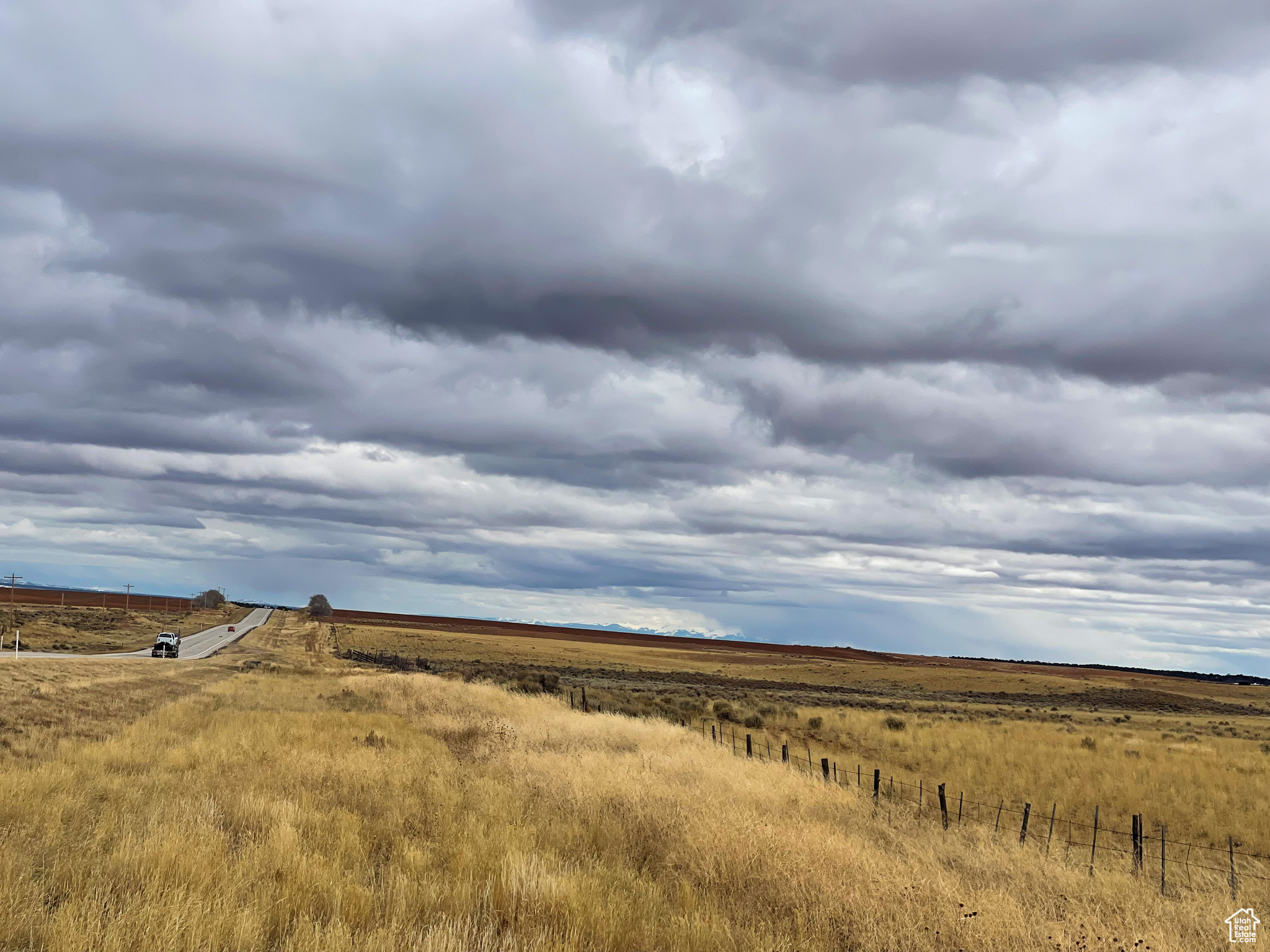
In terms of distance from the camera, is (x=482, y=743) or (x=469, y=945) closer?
(x=469, y=945)

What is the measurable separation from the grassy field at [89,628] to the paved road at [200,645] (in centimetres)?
315

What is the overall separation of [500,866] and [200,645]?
7859 centimetres

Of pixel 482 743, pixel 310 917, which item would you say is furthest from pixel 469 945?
pixel 482 743

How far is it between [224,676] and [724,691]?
33.8 metres

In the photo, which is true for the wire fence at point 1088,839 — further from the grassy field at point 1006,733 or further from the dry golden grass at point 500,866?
the dry golden grass at point 500,866

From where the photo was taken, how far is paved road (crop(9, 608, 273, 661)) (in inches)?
2020

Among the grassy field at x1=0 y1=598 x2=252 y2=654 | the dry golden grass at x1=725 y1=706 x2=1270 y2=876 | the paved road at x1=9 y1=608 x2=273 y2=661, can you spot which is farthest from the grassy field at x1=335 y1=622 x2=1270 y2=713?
the dry golden grass at x1=725 y1=706 x2=1270 y2=876

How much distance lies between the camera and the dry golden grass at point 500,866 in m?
7.42

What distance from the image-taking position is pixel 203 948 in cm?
660

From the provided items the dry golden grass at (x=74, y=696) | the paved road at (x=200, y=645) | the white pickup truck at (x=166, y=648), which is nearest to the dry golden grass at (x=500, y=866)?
the dry golden grass at (x=74, y=696)

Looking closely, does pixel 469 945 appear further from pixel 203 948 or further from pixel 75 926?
pixel 75 926

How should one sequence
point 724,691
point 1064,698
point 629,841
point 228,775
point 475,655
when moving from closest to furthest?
1. point 629,841
2. point 228,775
3. point 724,691
4. point 1064,698
5. point 475,655

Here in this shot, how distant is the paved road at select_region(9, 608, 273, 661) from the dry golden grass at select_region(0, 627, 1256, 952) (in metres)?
38.5

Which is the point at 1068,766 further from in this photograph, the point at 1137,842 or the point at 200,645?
the point at 200,645
